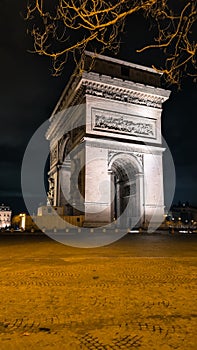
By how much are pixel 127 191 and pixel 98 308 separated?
25786 millimetres

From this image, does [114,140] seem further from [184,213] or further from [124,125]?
[184,213]

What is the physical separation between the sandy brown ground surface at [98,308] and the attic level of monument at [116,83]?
2092 centimetres

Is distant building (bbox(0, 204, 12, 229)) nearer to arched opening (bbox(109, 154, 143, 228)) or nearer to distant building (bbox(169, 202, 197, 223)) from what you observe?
distant building (bbox(169, 202, 197, 223))

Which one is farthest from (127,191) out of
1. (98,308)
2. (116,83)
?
(98,308)

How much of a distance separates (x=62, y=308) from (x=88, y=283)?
4.49 ft

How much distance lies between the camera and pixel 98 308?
11.4 ft

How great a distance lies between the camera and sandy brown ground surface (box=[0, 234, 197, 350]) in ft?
8.40

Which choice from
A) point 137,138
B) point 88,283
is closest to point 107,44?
point 88,283

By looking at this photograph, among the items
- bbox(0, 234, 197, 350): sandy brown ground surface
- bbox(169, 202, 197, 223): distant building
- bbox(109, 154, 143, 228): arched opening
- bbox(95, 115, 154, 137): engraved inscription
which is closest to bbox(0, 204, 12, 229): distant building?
bbox(169, 202, 197, 223): distant building

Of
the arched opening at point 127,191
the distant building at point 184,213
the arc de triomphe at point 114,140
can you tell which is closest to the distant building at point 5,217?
the distant building at point 184,213

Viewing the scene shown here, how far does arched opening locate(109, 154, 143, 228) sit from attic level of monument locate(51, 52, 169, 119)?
5591 millimetres

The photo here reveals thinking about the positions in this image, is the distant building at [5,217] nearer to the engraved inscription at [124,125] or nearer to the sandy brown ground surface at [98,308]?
the engraved inscription at [124,125]

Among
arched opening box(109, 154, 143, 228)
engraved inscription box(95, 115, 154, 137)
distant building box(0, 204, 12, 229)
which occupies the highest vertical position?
engraved inscription box(95, 115, 154, 137)

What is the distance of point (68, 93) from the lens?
29.1 metres
